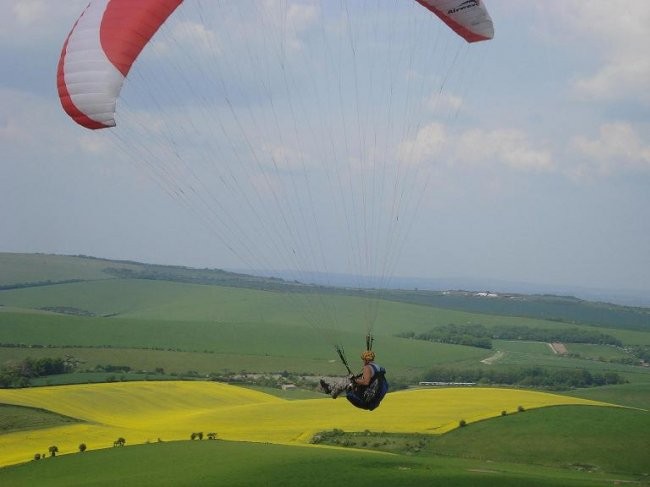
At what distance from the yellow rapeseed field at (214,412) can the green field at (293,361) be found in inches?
56.1

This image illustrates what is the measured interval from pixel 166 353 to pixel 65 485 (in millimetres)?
34505

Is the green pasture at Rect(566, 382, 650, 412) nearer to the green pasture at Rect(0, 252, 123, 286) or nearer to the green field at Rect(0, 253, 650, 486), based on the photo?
the green field at Rect(0, 253, 650, 486)

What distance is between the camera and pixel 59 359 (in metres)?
48.5

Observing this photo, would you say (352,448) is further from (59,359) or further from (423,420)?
(59,359)

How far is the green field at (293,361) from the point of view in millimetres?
24531

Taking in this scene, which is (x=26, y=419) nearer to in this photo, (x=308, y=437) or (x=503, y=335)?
(x=308, y=437)

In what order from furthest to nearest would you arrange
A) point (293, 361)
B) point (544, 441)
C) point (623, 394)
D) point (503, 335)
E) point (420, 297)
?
point (420, 297)
point (503, 335)
point (293, 361)
point (623, 394)
point (544, 441)

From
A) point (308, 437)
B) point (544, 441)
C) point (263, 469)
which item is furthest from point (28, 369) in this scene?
point (544, 441)

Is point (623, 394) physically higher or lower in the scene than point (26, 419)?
higher

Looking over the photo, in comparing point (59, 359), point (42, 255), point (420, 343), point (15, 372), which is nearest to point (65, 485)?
point (15, 372)

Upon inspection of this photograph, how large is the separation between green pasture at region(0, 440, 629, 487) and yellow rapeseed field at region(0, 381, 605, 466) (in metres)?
2.25

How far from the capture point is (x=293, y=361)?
5775cm

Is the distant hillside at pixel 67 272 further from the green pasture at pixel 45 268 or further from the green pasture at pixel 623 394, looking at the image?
the green pasture at pixel 623 394

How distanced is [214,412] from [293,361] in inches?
816
